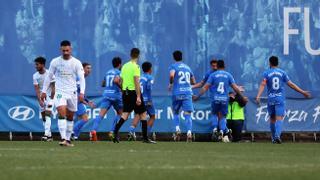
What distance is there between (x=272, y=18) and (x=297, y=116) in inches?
127

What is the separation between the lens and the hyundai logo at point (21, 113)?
88.2 feet

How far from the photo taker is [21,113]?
88.4 feet

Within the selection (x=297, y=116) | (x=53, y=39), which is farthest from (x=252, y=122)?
(x=53, y=39)

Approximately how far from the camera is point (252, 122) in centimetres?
2747

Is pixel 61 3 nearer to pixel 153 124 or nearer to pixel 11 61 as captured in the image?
pixel 11 61

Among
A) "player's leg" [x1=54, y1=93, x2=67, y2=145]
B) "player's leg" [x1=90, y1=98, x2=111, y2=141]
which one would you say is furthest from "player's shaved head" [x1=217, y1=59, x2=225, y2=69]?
"player's leg" [x1=54, y1=93, x2=67, y2=145]

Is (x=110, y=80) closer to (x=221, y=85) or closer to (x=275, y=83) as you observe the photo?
(x=221, y=85)

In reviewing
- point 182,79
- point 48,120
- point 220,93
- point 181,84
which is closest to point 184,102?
point 181,84

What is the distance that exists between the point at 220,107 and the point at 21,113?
6.10m

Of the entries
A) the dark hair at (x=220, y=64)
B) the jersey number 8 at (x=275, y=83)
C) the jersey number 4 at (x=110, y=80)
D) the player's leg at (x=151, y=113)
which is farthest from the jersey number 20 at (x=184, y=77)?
the jersey number 8 at (x=275, y=83)

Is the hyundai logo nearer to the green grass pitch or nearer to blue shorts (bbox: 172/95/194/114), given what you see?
blue shorts (bbox: 172/95/194/114)

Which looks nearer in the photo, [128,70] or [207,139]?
[128,70]

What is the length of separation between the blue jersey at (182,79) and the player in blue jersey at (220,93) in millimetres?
714

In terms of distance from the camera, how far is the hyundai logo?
2688cm
